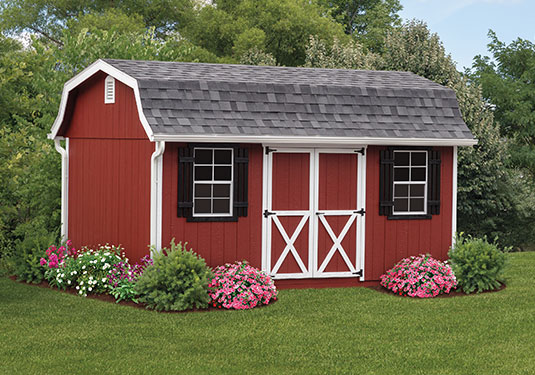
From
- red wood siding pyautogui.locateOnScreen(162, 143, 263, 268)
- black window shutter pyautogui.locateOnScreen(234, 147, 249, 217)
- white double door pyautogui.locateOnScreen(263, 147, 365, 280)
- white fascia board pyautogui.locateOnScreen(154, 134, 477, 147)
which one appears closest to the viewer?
white fascia board pyautogui.locateOnScreen(154, 134, 477, 147)

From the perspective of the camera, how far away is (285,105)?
44.4ft

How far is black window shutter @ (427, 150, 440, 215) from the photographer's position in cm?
1409

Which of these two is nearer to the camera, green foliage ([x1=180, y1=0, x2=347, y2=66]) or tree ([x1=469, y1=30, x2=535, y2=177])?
tree ([x1=469, y1=30, x2=535, y2=177])

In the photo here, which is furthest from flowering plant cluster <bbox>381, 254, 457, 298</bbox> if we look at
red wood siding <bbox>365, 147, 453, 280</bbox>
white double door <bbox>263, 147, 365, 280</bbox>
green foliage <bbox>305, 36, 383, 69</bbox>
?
green foliage <bbox>305, 36, 383, 69</bbox>

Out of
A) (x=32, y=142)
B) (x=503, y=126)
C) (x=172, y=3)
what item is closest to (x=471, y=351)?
(x=32, y=142)

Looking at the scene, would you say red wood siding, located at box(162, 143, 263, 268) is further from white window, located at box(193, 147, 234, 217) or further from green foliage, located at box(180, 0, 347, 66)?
green foliage, located at box(180, 0, 347, 66)

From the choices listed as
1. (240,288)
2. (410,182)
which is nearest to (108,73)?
(240,288)

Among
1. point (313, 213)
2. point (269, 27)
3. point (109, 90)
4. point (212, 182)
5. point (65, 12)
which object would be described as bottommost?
point (313, 213)

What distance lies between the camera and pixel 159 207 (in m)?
12.5

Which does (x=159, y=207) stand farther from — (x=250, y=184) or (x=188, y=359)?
(x=188, y=359)

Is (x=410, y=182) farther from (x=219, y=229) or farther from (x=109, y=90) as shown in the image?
(x=109, y=90)

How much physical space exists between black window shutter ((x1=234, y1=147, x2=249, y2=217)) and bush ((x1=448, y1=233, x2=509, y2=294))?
3690 millimetres

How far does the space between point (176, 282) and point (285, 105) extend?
3637 millimetres

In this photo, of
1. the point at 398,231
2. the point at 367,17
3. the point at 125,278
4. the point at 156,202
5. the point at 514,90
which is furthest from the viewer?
the point at 367,17
